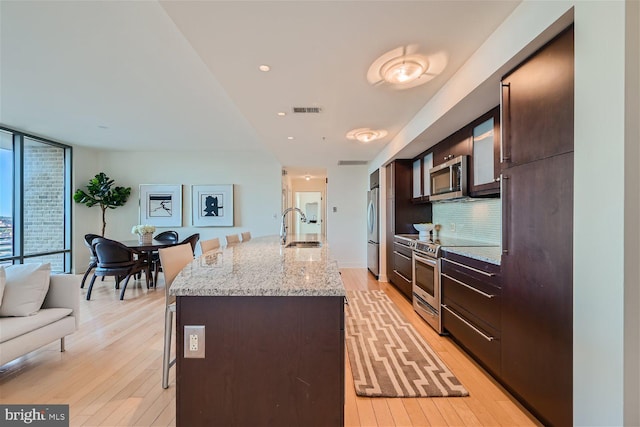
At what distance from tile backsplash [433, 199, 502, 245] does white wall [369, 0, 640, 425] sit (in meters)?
1.59

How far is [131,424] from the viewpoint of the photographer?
5.31 ft

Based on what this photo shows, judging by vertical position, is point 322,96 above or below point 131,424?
above

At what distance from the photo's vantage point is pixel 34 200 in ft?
17.1

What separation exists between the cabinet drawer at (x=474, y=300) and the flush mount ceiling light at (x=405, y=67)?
66.3 inches

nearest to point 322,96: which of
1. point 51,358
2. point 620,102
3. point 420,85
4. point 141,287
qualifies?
point 420,85

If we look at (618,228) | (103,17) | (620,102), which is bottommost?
(618,228)

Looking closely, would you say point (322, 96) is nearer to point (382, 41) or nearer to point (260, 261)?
point (382, 41)

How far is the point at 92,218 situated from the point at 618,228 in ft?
26.4

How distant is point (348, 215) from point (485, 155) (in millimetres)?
4247

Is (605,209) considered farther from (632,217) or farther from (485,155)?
(485,155)

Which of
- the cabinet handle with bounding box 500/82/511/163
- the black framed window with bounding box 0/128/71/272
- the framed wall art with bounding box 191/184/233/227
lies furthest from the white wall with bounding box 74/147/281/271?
the cabinet handle with bounding box 500/82/511/163

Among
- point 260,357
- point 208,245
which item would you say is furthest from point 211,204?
point 260,357

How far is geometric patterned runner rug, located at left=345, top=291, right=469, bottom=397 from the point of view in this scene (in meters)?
1.93

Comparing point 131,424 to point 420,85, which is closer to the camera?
point 131,424
